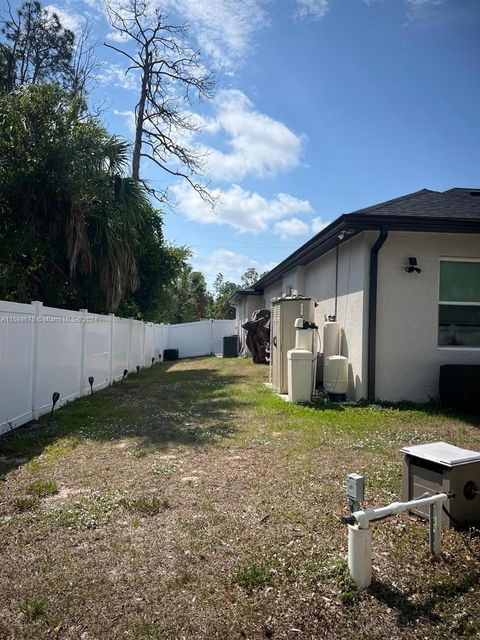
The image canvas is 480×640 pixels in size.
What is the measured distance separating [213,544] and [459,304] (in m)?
6.70

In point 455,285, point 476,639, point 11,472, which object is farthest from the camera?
point 455,285

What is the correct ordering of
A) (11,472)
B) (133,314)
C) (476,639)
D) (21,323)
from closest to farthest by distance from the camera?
1. (476,639)
2. (11,472)
3. (21,323)
4. (133,314)

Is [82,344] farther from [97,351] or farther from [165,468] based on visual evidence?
[165,468]

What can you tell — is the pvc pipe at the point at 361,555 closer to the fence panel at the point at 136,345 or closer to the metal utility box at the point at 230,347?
the fence panel at the point at 136,345

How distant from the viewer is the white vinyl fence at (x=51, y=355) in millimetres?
5664

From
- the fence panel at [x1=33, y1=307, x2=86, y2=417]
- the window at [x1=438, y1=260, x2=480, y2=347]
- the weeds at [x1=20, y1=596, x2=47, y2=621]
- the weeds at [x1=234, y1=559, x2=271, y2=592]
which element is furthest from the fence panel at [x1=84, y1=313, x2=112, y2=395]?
the weeds at [x1=234, y1=559, x2=271, y2=592]

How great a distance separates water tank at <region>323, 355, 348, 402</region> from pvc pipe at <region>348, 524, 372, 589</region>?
5.88 meters

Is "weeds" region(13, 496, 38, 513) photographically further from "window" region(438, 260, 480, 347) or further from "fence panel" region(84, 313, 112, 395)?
"window" region(438, 260, 480, 347)

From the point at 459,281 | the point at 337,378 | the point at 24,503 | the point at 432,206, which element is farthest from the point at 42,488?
the point at 432,206

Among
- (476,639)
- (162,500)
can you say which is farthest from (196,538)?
(476,639)

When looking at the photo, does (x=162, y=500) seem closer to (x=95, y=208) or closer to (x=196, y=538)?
(x=196, y=538)

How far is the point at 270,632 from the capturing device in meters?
2.15

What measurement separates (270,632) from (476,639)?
935 mm

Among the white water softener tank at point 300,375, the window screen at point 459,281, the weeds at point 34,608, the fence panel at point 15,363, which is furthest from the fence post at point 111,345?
the weeds at point 34,608
